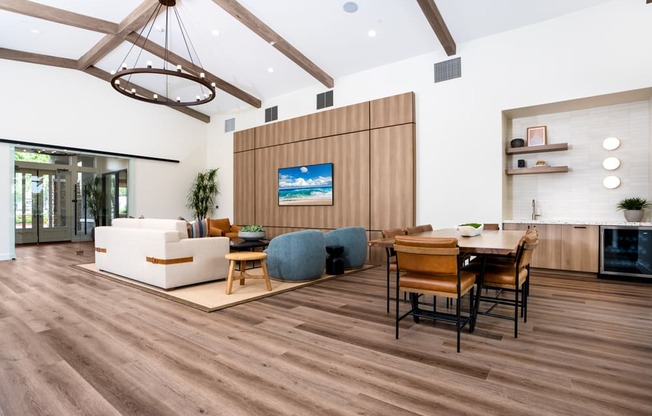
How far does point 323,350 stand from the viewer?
103 inches

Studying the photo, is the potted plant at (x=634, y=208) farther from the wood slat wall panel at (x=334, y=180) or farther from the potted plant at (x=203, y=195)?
the potted plant at (x=203, y=195)

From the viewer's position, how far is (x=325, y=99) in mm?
8023

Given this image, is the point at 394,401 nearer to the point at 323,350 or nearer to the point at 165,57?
the point at 323,350

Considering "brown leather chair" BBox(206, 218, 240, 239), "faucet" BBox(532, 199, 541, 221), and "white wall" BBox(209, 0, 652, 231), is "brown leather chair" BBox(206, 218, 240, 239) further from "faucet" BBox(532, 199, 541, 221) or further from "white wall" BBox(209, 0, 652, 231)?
"faucet" BBox(532, 199, 541, 221)

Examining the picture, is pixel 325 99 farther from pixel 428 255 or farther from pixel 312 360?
pixel 312 360

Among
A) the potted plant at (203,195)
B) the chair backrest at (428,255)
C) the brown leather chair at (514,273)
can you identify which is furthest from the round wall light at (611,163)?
the potted plant at (203,195)

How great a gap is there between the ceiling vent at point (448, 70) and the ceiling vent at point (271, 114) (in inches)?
170

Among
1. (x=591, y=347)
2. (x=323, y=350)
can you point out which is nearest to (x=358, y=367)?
(x=323, y=350)

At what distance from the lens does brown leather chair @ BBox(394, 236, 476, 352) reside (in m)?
2.55

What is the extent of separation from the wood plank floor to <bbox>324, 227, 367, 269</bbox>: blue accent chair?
1936 millimetres

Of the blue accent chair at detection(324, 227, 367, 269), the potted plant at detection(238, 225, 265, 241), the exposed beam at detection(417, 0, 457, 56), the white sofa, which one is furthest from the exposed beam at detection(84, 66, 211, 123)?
the exposed beam at detection(417, 0, 457, 56)

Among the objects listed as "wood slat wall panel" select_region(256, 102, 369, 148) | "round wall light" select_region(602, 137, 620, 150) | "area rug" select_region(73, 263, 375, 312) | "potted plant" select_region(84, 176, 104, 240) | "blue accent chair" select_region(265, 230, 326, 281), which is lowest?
"area rug" select_region(73, 263, 375, 312)

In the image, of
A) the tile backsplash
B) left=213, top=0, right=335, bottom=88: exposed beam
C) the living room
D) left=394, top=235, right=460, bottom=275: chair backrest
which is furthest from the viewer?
left=213, top=0, right=335, bottom=88: exposed beam

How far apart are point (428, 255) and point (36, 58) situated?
31.4ft
